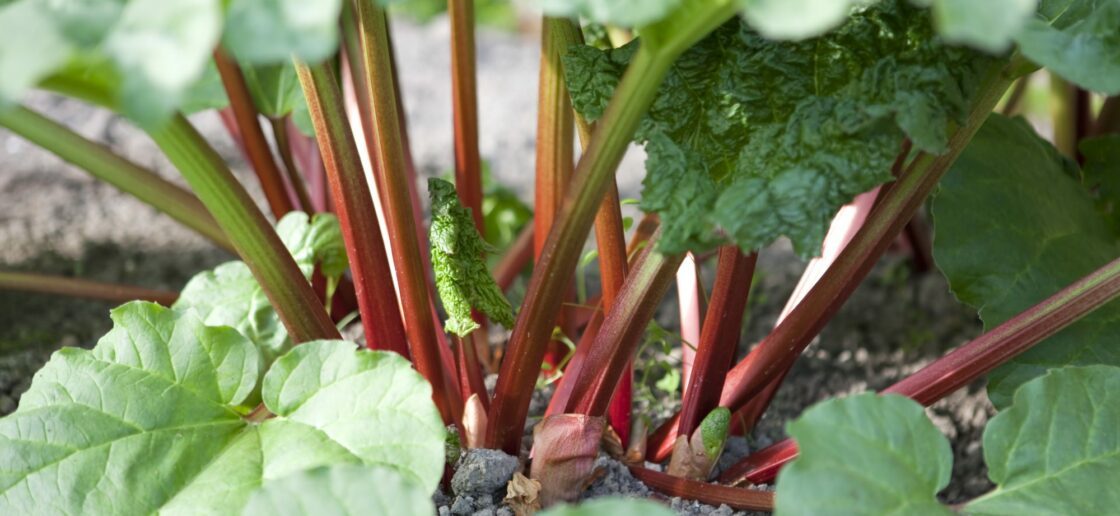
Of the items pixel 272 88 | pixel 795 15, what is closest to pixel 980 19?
pixel 795 15

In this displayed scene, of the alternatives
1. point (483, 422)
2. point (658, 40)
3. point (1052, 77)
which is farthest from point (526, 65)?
point (658, 40)

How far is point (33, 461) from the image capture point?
0.97 meters

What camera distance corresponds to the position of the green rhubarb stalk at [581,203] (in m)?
0.82

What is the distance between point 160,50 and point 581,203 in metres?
0.39

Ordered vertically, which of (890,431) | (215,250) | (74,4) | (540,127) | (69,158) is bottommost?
(890,431)

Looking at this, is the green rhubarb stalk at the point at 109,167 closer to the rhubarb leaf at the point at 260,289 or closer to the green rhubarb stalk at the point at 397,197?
the rhubarb leaf at the point at 260,289

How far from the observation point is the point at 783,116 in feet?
3.27

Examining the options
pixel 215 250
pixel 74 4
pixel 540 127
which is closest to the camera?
pixel 74 4

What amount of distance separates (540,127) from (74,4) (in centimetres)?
65

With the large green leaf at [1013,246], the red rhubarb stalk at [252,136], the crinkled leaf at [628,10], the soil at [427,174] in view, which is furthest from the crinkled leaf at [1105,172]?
the red rhubarb stalk at [252,136]

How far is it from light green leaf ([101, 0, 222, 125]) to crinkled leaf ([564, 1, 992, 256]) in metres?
0.39

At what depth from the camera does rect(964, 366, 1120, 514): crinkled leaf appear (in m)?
0.90

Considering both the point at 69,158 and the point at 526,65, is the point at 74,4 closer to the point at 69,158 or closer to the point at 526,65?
the point at 69,158

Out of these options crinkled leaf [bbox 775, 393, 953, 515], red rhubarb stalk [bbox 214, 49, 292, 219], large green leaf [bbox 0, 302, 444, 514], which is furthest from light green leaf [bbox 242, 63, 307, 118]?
crinkled leaf [bbox 775, 393, 953, 515]
